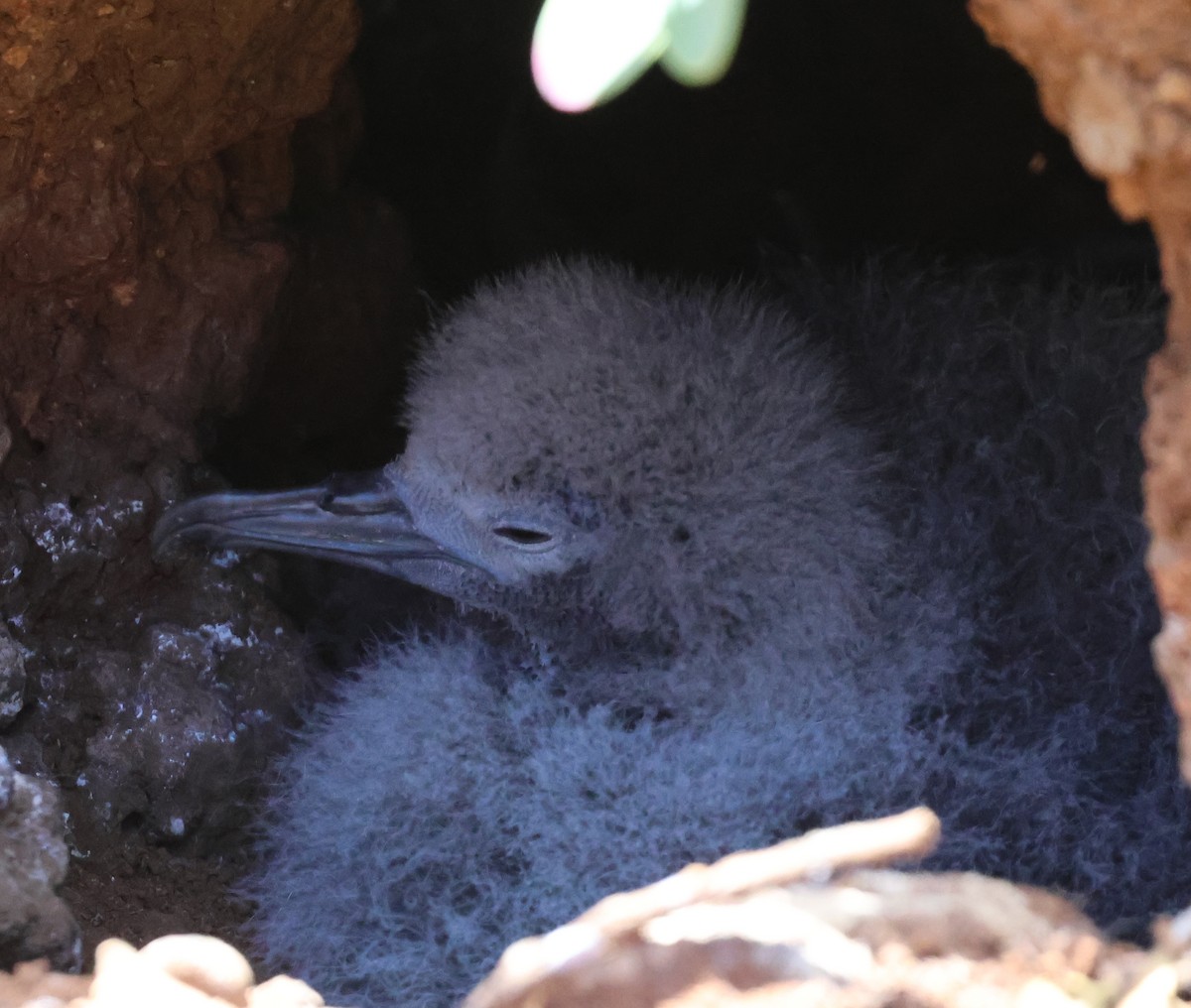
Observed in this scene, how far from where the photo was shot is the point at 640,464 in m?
1.81

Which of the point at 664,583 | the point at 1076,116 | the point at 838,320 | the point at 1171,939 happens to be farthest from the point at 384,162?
the point at 1171,939

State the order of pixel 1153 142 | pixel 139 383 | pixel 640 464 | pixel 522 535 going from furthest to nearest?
pixel 139 383 → pixel 522 535 → pixel 640 464 → pixel 1153 142

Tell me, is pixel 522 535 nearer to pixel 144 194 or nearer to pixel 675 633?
pixel 675 633

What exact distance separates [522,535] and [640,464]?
0.21m

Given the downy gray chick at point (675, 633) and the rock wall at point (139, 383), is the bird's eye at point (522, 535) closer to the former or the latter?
the downy gray chick at point (675, 633)

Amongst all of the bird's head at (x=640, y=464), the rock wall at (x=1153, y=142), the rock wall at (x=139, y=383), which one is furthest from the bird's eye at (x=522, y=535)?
the rock wall at (x=1153, y=142)

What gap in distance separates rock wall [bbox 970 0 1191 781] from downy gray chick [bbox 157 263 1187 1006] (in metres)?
0.49

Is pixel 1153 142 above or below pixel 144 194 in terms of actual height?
above

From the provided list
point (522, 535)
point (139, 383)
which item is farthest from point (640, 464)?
point (139, 383)

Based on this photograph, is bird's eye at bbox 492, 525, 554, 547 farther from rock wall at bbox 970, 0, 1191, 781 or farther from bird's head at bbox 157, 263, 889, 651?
rock wall at bbox 970, 0, 1191, 781

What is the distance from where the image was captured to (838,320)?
82.5 inches

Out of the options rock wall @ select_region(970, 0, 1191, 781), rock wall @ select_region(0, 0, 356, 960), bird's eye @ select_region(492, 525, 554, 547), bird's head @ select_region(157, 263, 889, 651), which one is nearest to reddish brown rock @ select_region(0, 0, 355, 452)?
rock wall @ select_region(0, 0, 356, 960)

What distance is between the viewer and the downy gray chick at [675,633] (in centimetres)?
160

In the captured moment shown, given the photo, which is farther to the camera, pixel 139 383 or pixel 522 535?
pixel 139 383
